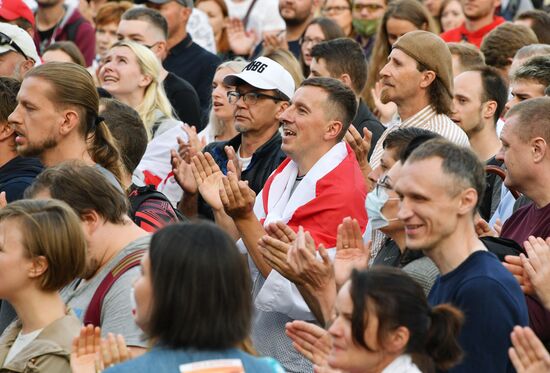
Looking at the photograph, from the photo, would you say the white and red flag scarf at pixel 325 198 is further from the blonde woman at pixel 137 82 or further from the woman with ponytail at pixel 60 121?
the blonde woman at pixel 137 82

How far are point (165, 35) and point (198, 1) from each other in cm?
309

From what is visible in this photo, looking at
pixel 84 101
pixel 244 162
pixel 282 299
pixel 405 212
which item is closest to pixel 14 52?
pixel 244 162

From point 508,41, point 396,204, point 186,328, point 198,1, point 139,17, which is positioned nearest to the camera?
point 186,328

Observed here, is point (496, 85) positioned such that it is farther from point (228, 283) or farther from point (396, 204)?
point (228, 283)

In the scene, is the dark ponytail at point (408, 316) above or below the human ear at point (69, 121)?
above

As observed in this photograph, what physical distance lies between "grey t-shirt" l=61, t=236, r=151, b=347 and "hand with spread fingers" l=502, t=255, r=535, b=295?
1588 millimetres

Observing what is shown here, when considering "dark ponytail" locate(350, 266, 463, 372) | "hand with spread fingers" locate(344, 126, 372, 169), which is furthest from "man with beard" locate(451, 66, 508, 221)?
"dark ponytail" locate(350, 266, 463, 372)

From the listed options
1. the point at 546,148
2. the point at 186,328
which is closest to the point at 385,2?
the point at 546,148

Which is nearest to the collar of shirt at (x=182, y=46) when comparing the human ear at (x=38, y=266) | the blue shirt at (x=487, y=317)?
the human ear at (x=38, y=266)

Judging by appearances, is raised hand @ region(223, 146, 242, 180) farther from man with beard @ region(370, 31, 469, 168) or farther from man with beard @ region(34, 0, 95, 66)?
man with beard @ region(34, 0, 95, 66)

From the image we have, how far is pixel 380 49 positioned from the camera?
10234mm

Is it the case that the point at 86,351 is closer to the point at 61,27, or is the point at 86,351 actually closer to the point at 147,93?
the point at 147,93

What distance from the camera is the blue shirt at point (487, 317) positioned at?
4734 millimetres

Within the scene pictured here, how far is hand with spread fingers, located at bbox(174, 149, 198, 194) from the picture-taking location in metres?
7.83
